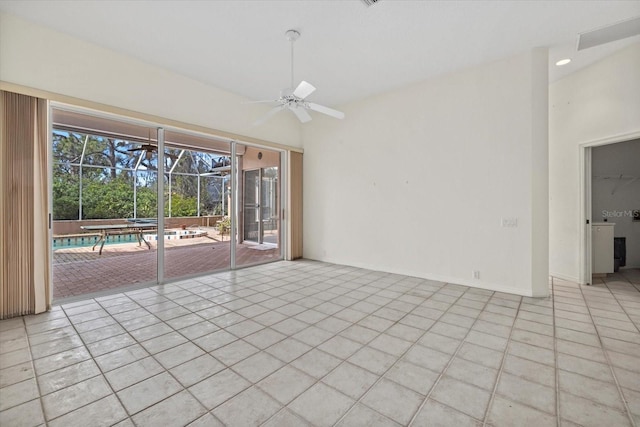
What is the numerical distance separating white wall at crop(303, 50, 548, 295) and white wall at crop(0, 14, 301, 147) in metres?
2.16

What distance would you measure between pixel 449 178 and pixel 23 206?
5.42 metres

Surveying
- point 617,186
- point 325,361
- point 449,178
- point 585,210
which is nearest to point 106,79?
point 325,361

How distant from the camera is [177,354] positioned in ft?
7.65

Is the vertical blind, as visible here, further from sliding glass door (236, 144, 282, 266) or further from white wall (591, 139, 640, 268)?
white wall (591, 139, 640, 268)

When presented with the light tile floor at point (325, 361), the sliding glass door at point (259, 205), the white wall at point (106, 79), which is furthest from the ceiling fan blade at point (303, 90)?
the sliding glass door at point (259, 205)

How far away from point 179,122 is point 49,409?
3.77m

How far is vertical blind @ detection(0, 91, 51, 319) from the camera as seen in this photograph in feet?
9.78

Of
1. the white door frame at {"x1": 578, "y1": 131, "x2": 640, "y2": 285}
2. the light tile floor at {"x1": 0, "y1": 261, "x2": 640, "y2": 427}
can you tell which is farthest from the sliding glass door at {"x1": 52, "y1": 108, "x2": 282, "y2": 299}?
the white door frame at {"x1": 578, "y1": 131, "x2": 640, "y2": 285}

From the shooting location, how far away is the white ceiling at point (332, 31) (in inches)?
115

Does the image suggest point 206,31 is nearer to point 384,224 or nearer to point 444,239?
point 384,224

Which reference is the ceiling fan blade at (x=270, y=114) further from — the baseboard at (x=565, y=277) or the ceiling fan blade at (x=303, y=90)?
the baseboard at (x=565, y=277)

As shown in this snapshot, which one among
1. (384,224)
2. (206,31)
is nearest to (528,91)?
(384,224)

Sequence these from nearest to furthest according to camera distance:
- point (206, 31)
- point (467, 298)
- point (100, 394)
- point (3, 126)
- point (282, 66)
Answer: point (100, 394) < point (3, 126) < point (206, 31) < point (467, 298) < point (282, 66)

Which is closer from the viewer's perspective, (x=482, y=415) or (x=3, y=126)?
(x=482, y=415)
